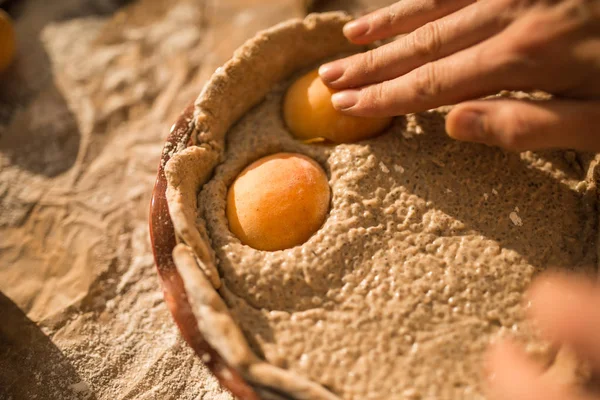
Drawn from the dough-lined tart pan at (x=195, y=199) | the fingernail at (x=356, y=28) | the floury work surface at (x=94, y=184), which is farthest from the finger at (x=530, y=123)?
the floury work surface at (x=94, y=184)

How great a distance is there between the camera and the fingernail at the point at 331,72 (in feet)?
4.09

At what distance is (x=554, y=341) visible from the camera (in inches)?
39.3

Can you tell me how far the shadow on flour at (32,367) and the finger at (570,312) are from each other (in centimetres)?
126

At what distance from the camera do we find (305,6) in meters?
2.18

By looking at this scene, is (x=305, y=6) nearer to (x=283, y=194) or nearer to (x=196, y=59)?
(x=196, y=59)

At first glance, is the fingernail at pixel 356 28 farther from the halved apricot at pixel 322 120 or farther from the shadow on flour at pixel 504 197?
the shadow on flour at pixel 504 197

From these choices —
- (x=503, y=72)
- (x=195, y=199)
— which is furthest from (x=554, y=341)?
(x=195, y=199)

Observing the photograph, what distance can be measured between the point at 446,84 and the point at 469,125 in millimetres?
120

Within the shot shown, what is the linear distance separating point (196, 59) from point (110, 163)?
2.13 ft

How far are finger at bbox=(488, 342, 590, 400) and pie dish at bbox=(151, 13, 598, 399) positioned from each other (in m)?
0.03

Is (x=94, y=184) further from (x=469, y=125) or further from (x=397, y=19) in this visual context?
(x=469, y=125)

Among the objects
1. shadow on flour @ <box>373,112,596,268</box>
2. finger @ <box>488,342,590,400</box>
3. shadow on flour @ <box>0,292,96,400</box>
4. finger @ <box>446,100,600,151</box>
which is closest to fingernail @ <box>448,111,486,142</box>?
finger @ <box>446,100,600,151</box>

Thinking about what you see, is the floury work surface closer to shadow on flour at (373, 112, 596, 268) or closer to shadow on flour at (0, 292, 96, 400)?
shadow on flour at (0, 292, 96, 400)

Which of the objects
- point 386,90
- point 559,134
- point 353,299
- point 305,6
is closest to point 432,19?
point 386,90
